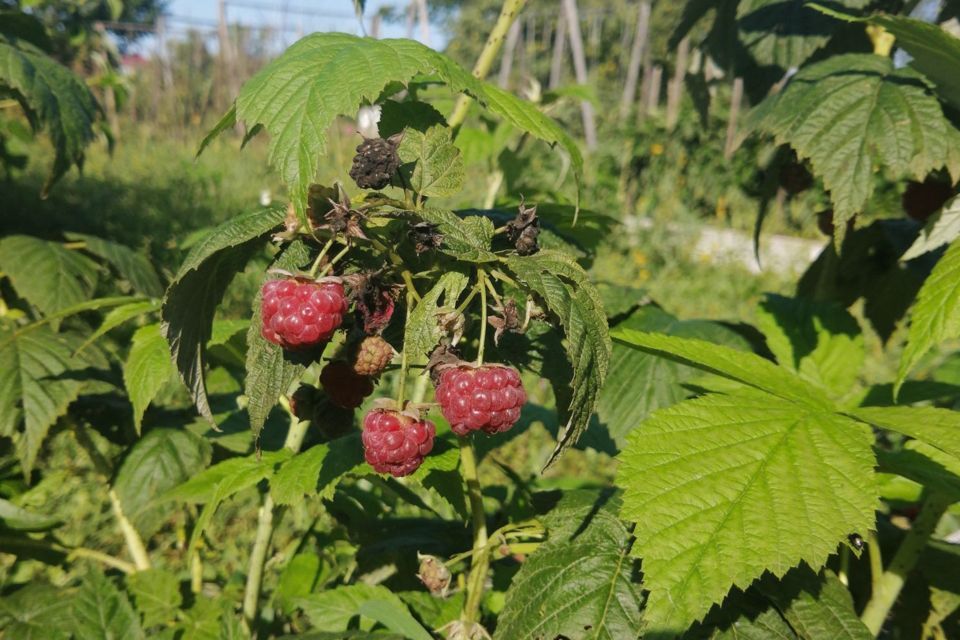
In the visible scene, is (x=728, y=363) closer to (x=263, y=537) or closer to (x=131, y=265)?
(x=263, y=537)

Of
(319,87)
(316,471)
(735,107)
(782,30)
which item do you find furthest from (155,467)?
(735,107)

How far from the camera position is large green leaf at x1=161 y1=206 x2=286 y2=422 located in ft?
2.79

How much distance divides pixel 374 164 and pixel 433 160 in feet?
0.37

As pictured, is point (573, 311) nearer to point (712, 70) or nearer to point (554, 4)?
point (712, 70)

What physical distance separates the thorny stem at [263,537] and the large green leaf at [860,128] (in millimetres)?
880

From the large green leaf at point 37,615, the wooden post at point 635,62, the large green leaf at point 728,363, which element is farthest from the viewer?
the wooden post at point 635,62

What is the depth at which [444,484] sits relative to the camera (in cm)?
101

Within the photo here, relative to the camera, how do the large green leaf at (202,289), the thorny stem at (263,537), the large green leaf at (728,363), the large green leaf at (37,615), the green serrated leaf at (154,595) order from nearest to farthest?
the large green leaf at (202,289) < the large green leaf at (728,363) < the thorny stem at (263,537) < the large green leaf at (37,615) < the green serrated leaf at (154,595)

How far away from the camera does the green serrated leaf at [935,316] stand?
2.90 feet

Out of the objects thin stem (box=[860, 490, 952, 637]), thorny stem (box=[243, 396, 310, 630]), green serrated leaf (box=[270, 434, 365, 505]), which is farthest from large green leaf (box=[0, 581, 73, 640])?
thin stem (box=[860, 490, 952, 637])

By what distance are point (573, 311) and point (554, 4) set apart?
23.4 metres

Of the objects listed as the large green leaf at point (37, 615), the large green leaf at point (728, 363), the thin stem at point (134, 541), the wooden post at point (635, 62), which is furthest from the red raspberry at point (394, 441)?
the wooden post at point (635, 62)

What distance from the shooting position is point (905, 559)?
1.13 m

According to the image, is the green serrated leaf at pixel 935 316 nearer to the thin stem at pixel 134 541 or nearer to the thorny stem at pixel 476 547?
the thorny stem at pixel 476 547
